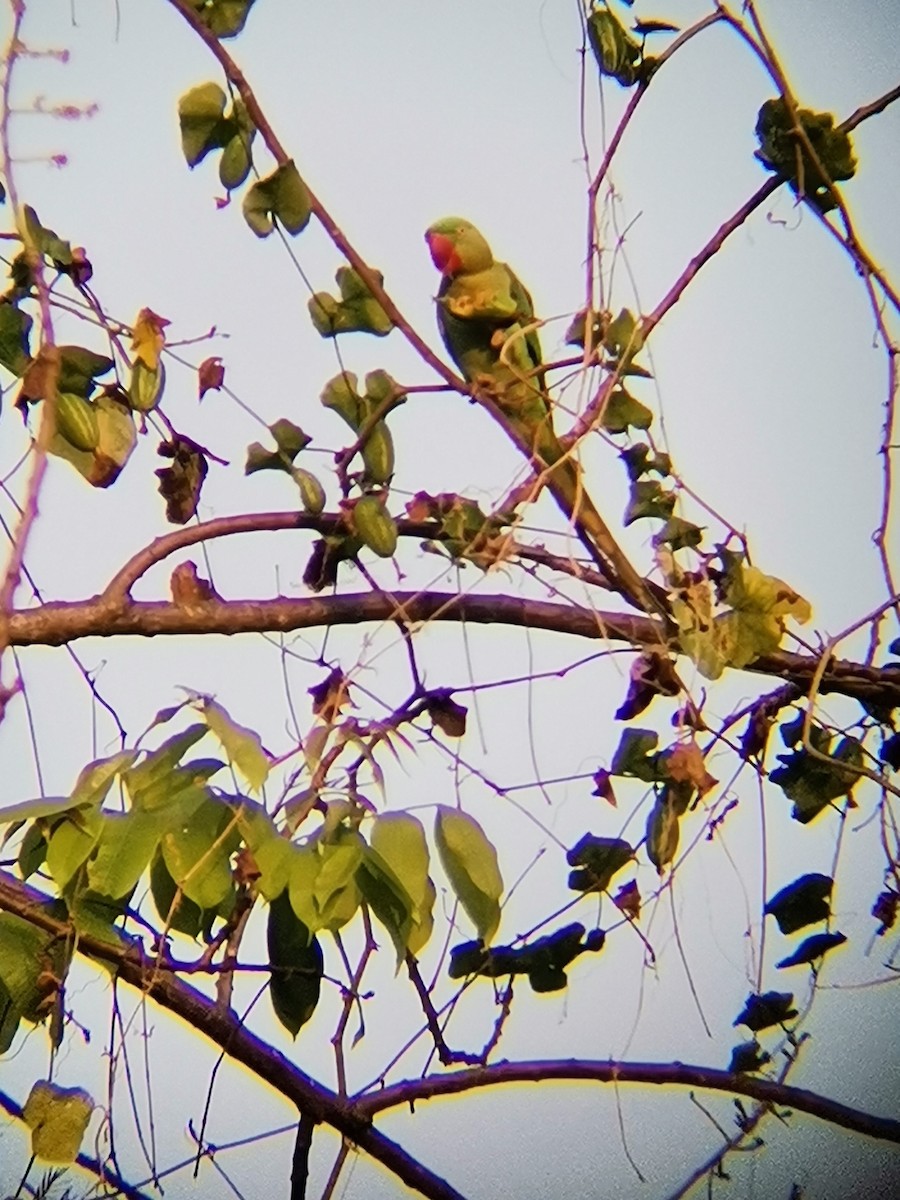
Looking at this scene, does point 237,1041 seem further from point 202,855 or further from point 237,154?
point 237,154

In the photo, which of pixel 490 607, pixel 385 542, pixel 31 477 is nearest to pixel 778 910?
pixel 490 607

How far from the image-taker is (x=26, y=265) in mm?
903

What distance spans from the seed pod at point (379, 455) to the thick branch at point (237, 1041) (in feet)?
1.20

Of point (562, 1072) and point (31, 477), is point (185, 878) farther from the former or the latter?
point (562, 1072)

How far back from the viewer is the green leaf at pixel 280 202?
2.77 feet

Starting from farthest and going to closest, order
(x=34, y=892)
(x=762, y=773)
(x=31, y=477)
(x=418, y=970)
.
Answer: (x=762, y=773) → (x=418, y=970) → (x=34, y=892) → (x=31, y=477)

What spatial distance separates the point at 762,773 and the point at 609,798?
15 centimetres

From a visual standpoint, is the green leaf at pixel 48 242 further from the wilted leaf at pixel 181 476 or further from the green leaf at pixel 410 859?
the green leaf at pixel 410 859

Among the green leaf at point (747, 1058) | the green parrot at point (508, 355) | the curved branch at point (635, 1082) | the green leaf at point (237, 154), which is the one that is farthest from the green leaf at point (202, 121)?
the green leaf at point (747, 1058)

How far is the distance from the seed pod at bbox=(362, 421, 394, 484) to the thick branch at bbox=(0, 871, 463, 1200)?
1.20 feet

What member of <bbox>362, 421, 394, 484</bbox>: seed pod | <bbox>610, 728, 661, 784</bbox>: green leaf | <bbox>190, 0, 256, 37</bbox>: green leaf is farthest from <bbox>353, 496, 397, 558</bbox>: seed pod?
<bbox>190, 0, 256, 37</bbox>: green leaf

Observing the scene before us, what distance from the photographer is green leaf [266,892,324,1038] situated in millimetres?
781

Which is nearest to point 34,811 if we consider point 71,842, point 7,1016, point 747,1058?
point 71,842

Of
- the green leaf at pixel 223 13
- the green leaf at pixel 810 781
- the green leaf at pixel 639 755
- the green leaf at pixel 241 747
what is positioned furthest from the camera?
the green leaf at pixel 810 781
